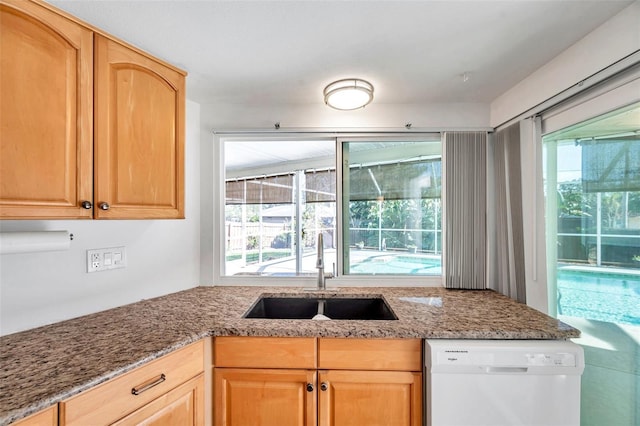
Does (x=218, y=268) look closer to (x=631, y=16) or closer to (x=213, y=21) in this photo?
(x=213, y=21)

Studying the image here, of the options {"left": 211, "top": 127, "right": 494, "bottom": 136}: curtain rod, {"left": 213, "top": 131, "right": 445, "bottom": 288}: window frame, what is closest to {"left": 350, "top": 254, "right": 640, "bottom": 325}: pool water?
{"left": 213, "top": 131, "right": 445, "bottom": 288}: window frame

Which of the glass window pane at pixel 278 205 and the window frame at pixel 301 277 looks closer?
the window frame at pixel 301 277

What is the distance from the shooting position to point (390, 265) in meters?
2.10

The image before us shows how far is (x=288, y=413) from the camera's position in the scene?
50.2 inches

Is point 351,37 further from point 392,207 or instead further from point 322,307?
point 322,307

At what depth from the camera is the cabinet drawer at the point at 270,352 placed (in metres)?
1.28

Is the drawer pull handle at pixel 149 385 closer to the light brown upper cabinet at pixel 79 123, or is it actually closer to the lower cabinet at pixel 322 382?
the lower cabinet at pixel 322 382

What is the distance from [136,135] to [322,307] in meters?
1.40

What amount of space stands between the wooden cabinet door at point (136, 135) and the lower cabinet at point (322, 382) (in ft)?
2.47

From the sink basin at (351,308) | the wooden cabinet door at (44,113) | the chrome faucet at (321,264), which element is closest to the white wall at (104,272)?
the wooden cabinet door at (44,113)

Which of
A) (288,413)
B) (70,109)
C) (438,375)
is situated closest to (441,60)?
(438,375)

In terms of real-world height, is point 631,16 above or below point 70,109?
Result: above

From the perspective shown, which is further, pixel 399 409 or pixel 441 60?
pixel 441 60

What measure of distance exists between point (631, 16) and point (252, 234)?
2.51 metres
